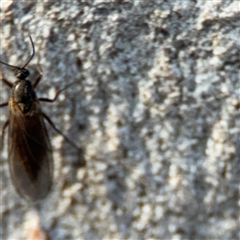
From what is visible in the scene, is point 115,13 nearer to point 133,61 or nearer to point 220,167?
point 133,61

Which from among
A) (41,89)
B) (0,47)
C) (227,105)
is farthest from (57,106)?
(227,105)

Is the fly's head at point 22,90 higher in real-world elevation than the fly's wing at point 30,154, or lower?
higher

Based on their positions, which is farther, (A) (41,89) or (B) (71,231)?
(A) (41,89)

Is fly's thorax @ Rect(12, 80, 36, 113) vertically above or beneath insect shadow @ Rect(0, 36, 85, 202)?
above

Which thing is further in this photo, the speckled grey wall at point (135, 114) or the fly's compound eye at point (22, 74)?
the fly's compound eye at point (22, 74)

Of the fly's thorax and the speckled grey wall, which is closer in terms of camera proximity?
the speckled grey wall
